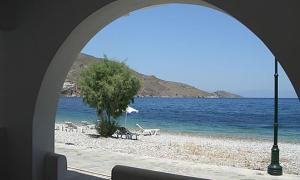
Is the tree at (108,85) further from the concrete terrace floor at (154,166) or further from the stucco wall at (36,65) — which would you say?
the stucco wall at (36,65)

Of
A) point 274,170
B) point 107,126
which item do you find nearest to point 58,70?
point 274,170

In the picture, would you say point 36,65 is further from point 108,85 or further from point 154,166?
point 108,85

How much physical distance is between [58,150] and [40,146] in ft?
24.7

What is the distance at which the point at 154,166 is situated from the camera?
10023 mm

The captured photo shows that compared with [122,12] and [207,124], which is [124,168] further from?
[207,124]

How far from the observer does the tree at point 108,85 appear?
18781mm

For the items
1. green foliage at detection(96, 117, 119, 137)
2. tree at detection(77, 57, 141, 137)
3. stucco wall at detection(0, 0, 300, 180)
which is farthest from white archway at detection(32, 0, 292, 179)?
green foliage at detection(96, 117, 119, 137)

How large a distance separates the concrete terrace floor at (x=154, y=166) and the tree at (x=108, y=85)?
7151 mm

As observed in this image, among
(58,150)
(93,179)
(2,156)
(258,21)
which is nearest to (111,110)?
(58,150)

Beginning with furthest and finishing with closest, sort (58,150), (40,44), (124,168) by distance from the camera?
(58,150) < (40,44) < (124,168)

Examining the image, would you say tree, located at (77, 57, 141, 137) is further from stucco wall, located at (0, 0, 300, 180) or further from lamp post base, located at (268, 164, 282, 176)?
stucco wall, located at (0, 0, 300, 180)

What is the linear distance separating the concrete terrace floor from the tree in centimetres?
715

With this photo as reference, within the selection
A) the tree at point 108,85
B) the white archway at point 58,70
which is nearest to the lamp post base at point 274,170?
the white archway at point 58,70

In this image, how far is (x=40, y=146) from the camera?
4.63m
